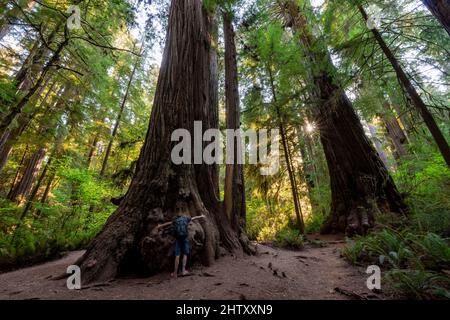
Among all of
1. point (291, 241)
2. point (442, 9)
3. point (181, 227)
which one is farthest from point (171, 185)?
point (442, 9)

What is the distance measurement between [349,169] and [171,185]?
624cm

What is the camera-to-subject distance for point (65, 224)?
7551mm

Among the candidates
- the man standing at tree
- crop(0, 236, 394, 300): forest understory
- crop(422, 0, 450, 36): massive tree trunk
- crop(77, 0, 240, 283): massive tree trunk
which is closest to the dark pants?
the man standing at tree

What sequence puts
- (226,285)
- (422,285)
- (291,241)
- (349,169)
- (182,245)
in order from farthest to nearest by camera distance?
(349,169) < (291,241) < (182,245) < (226,285) < (422,285)

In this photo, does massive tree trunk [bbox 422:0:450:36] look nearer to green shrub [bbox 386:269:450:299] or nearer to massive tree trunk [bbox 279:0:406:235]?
green shrub [bbox 386:269:450:299]

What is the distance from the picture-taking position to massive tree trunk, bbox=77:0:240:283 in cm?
343

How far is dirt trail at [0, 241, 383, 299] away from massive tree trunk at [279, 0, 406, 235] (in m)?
3.30

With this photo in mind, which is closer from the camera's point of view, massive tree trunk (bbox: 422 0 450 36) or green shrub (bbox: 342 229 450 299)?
green shrub (bbox: 342 229 450 299)

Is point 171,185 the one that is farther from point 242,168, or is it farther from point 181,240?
point 242,168

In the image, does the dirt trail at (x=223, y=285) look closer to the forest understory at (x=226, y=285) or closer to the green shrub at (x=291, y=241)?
the forest understory at (x=226, y=285)

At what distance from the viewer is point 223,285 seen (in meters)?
2.82

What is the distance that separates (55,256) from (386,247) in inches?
304

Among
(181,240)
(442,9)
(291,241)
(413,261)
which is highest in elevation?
(442,9)
